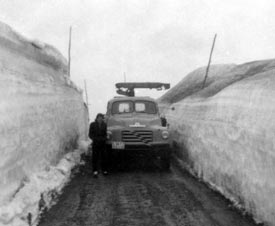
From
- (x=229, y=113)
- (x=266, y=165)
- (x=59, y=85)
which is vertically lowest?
(x=266, y=165)

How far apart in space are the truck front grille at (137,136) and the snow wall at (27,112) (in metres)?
2.36

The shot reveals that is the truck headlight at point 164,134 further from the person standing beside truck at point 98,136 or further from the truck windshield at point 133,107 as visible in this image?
the person standing beside truck at point 98,136

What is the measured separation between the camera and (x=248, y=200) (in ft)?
24.2

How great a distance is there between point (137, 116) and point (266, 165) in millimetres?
6900

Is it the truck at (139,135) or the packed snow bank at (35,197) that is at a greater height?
the truck at (139,135)

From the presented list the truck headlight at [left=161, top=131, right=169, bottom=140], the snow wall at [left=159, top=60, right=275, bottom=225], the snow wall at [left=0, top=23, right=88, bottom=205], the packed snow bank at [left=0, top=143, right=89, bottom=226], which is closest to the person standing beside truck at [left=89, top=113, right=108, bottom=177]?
the packed snow bank at [left=0, top=143, right=89, bottom=226]

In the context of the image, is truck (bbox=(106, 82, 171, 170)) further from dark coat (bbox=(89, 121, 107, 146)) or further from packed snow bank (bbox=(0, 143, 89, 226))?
packed snow bank (bbox=(0, 143, 89, 226))

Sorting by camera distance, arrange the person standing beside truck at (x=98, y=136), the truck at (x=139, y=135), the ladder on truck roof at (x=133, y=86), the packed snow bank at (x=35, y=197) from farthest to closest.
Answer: the ladder on truck roof at (x=133, y=86) → the truck at (x=139, y=135) → the person standing beside truck at (x=98, y=136) → the packed snow bank at (x=35, y=197)

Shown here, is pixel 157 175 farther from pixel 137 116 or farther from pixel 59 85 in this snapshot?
pixel 59 85

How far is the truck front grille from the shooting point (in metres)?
12.2

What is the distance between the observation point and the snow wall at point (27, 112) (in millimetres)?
7770

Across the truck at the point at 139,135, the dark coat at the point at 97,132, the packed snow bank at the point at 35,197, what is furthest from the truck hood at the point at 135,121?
the packed snow bank at the point at 35,197

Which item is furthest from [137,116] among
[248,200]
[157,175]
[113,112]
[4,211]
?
[4,211]

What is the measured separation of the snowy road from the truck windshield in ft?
10.9
